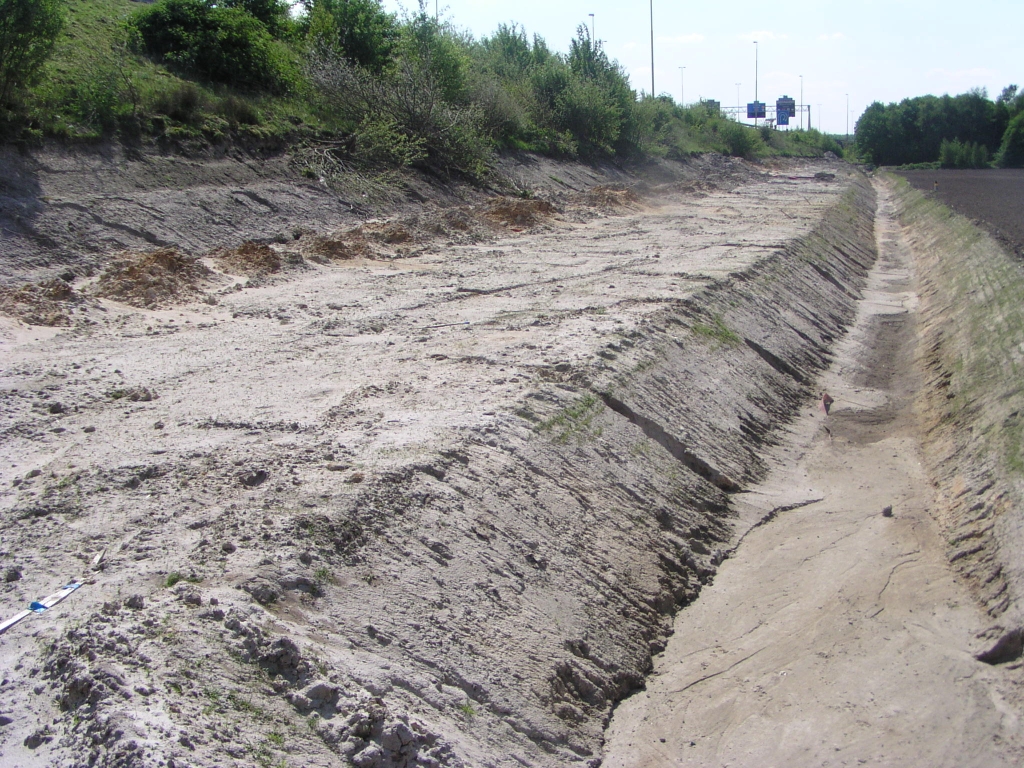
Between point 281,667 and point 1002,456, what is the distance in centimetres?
718

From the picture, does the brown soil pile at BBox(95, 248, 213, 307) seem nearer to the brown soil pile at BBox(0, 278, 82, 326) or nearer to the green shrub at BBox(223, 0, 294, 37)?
the brown soil pile at BBox(0, 278, 82, 326)

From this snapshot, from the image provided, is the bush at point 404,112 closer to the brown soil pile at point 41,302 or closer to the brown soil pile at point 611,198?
the brown soil pile at point 611,198

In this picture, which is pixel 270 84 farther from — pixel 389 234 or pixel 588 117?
pixel 588 117

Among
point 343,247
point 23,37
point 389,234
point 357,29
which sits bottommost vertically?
point 343,247

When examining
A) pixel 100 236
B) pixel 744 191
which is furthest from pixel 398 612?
pixel 744 191

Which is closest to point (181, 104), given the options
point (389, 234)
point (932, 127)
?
point (389, 234)

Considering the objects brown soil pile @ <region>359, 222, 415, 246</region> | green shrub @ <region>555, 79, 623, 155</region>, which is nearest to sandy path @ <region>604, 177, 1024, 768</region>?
brown soil pile @ <region>359, 222, 415, 246</region>

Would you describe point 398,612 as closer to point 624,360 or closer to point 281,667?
point 281,667

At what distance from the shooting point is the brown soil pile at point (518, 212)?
786 inches

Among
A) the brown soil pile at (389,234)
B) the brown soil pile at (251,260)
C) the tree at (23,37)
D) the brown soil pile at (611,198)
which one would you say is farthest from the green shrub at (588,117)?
the tree at (23,37)

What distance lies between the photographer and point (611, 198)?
26453 millimetres

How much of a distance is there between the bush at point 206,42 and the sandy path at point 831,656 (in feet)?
53.7

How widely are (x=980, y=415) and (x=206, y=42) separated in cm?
1760

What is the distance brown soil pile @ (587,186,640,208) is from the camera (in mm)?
25953
